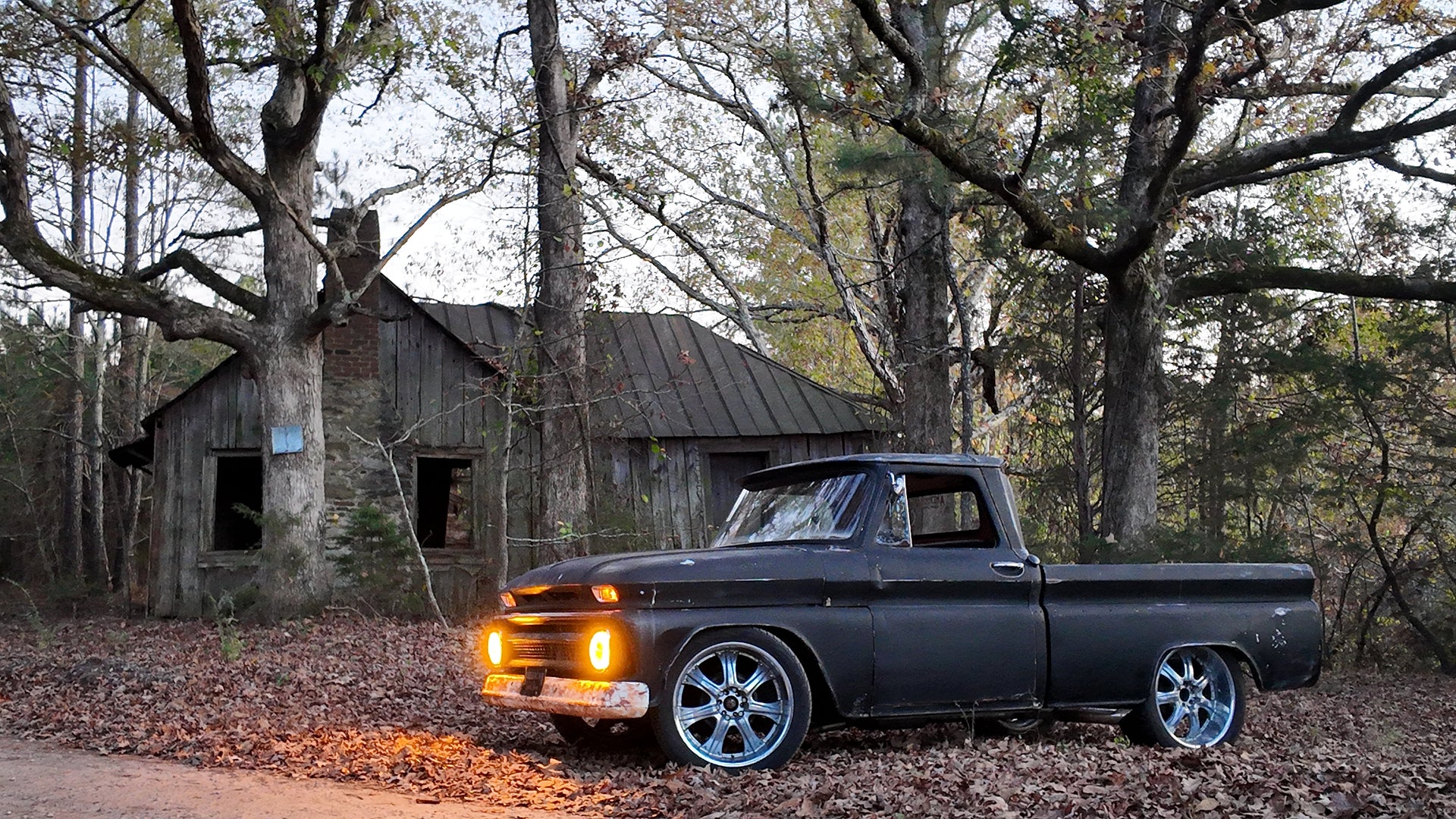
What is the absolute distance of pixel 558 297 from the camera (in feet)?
54.3

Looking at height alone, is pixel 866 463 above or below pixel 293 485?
below

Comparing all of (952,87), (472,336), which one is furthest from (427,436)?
(952,87)

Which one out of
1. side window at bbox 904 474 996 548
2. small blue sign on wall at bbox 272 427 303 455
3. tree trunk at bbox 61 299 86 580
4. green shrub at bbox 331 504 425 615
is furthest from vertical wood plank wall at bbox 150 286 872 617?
side window at bbox 904 474 996 548

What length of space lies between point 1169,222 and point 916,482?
26.4 ft

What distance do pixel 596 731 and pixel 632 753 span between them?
1.16 ft

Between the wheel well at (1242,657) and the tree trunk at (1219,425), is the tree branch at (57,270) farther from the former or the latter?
the tree trunk at (1219,425)

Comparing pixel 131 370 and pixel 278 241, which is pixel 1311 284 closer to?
pixel 278 241

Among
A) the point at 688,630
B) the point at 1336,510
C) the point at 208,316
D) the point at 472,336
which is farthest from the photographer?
the point at 472,336

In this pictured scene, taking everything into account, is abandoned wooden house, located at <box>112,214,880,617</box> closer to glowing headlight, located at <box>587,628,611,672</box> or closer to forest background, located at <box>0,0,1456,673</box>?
forest background, located at <box>0,0,1456,673</box>

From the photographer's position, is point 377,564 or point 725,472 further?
point 725,472

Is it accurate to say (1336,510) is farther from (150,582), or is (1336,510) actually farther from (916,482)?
(150,582)

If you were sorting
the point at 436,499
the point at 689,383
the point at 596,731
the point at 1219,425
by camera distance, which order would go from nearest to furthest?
the point at 596,731 → the point at 1219,425 → the point at 689,383 → the point at 436,499

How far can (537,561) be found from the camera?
18.2 m

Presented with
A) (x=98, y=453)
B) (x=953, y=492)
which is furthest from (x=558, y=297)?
(x=98, y=453)
